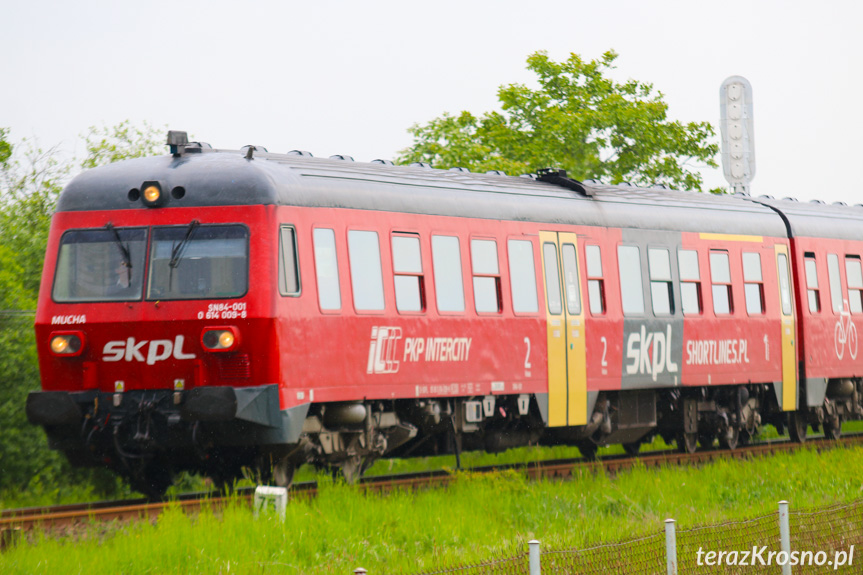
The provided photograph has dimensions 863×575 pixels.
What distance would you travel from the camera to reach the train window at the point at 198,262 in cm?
1237

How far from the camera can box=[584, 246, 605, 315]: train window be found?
16.3 metres

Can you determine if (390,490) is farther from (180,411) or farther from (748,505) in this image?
(748,505)

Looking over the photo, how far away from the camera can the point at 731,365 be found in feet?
60.2

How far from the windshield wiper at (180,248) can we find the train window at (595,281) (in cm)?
549

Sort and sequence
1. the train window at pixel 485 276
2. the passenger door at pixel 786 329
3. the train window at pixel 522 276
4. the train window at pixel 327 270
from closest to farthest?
the train window at pixel 327 270 → the train window at pixel 485 276 → the train window at pixel 522 276 → the passenger door at pixel 786 329

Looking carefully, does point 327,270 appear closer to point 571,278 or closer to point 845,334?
A: point 571,278

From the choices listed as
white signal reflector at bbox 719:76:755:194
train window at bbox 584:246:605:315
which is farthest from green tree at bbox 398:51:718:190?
train window at bbox 584:246:605:315

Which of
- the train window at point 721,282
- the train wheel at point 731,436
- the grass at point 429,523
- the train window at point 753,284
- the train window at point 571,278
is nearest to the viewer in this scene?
the grass at point 429,523

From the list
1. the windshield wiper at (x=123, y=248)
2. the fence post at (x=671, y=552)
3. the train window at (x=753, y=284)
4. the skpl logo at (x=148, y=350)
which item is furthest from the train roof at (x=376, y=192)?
the fence post at (x=671, y=552)

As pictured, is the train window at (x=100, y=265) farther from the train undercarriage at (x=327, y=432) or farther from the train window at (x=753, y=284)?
the train window at (x=753, y=284)

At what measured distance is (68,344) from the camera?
41.6 ft

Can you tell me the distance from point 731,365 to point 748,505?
4.88m

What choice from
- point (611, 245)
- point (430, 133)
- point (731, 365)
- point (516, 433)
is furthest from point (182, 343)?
point (430, 133)

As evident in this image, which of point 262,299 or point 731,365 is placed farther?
point 731,365
